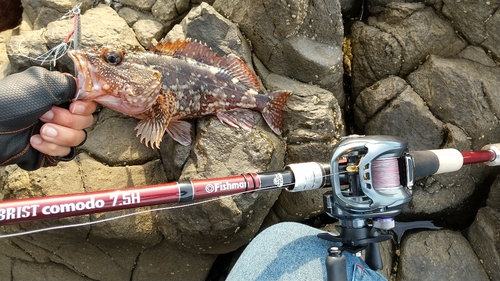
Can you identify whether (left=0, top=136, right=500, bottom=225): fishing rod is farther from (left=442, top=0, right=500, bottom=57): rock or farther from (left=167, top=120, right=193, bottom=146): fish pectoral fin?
(left=442, top=0, right=500, bottom=57): rock

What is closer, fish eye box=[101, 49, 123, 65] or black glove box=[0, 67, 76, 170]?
black glove box=[0, 67, 76, 170]

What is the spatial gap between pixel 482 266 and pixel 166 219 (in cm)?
346

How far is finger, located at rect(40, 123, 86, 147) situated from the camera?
297 centimetres

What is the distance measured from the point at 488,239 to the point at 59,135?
4366 mm

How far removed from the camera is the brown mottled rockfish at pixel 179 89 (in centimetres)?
373

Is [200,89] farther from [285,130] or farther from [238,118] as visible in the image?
[285,130]

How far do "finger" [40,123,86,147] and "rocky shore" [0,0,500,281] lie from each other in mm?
1218

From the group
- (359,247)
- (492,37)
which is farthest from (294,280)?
(492,37)

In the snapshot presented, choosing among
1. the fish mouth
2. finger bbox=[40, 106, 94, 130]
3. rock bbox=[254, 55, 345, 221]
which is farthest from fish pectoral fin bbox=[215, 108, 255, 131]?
finger bbox=[40, 106, 94, 130]

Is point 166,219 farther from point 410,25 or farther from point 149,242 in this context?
point 410,25

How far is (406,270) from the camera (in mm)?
4637

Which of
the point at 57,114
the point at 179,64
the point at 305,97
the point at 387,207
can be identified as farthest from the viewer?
the point at 305,97

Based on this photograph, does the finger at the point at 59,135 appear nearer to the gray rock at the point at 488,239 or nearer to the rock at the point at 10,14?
the rock at the point at 10,14

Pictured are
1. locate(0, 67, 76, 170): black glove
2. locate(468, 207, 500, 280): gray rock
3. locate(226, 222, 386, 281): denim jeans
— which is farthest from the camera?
locate(468, 207, 500, 280): gray rock
